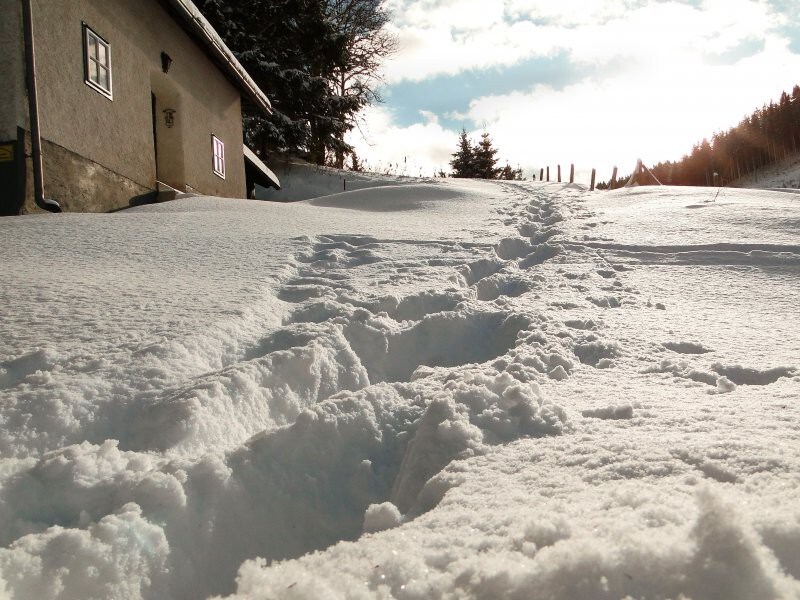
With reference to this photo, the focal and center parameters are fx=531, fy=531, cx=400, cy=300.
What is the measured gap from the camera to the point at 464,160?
28.0 metres

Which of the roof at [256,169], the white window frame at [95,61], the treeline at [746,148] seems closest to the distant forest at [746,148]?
the treeline at [746,148]

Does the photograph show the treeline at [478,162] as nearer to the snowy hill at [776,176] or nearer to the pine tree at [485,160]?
the pine tree at [485,160]

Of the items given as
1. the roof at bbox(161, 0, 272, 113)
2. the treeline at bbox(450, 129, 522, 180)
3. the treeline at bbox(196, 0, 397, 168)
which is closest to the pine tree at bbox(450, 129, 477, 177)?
the treeline at bbox(450, 129, 522, 180)

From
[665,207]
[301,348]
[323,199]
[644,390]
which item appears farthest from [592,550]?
[323,199]

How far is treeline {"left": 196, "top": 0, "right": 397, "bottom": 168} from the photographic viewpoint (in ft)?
49.5

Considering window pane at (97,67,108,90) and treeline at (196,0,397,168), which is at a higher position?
treeline at (196,0,397,168)

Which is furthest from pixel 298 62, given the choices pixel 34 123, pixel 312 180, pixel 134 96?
pixel 34 123

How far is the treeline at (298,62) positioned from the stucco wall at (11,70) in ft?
34.0

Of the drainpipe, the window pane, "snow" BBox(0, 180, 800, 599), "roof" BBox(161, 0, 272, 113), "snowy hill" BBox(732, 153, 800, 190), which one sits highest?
"snowy hill" BBox(732, 153, 800, 190)

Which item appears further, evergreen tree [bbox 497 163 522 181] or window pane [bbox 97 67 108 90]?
evergreen tree [bbox 497 163 522 181]

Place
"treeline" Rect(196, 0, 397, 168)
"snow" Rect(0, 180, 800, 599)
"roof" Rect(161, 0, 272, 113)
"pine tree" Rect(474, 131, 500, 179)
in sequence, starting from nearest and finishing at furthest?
"snow" Rect(0, 180, 800, 599) → "roof" Rect(161, 0, 272, 113) → "treeline" Rect(196, 0, 397, 168) → "pine tree" Rect(474, 131, 500, 179)

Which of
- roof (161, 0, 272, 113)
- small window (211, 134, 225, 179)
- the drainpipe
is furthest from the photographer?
small window (211, 134, 225, 179)

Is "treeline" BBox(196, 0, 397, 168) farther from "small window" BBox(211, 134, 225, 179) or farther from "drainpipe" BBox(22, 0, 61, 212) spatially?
"drainpipe" BBox(22, 0, 61, 212)

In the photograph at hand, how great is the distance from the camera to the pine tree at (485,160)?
27719 millimetres
